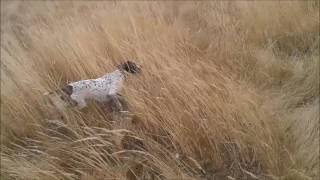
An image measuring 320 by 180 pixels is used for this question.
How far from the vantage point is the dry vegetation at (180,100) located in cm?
227

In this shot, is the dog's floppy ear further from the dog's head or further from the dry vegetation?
the dog's head

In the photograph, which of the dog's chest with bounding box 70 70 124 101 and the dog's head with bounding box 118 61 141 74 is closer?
the dog's chest with bounding box 70 70 124 101

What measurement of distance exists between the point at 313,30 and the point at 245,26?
0.63 m

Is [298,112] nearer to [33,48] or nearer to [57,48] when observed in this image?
[57,48]

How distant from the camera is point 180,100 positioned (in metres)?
2.51

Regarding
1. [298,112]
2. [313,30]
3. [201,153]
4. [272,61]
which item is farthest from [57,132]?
[313,30]

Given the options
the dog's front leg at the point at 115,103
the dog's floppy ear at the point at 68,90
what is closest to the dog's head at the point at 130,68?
the dog's front leg at the point at 115,103

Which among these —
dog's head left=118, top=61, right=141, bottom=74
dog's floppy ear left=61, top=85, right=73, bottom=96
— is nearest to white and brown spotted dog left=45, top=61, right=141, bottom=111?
dog's floppy ear left=61, top=85, right=73, bottom=96

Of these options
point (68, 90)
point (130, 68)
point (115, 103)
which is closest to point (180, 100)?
point (115, 103)

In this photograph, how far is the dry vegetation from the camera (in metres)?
2.27

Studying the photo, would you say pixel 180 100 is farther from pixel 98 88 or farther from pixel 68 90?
pixel 68 90

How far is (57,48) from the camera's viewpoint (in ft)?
12.3

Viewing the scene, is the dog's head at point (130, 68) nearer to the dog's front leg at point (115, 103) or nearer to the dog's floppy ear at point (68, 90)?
the dog's front leg at point (115, 103)

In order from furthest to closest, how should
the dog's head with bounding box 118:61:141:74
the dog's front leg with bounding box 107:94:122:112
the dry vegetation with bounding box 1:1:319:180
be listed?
1. the dog's head with bounding box 118:61:141:74
2. the dog's front leg with bounding box 107:94:122:112
3. the dry vegetation with bounding box 1:1:319:180
